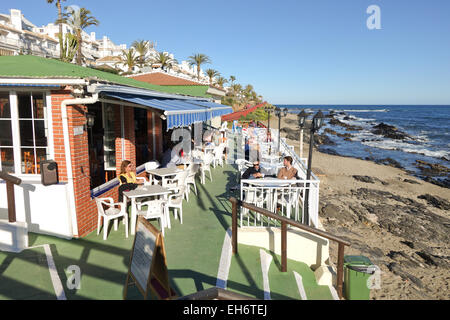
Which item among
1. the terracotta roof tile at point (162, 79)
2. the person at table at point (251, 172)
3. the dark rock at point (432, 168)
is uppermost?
the terracotta roof tile at point (162, 79)

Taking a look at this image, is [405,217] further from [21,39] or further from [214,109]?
[21,39]

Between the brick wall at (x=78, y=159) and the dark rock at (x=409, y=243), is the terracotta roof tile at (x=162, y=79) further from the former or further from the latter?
the brick wall at (x=78, y=159)

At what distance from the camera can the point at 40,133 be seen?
5574 millimetres

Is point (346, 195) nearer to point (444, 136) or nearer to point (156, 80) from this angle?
point (156, 80)

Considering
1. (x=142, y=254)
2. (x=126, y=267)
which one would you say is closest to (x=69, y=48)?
(x=126, y=267)

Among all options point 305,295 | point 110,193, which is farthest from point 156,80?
point 305,295

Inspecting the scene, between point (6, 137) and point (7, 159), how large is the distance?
440 millimetres

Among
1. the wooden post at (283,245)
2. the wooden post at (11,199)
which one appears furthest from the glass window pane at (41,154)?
the wooden post at (283,245)

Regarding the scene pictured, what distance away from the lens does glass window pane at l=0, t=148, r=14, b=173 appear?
5.76m

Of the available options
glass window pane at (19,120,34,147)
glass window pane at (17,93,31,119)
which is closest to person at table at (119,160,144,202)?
glass window pane at (19,120,34,147)

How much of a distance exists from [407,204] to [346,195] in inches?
96.1

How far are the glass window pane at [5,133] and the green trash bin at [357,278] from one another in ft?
19.7

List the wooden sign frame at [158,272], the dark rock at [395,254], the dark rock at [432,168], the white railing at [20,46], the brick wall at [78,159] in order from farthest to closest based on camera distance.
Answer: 1. the white railing at [20,46]
2. the dark rock at [432,168]
3. the dark rock at [395,254]
4. the brick wall at [78,159]
5. the wooden sign frame at [158,272]

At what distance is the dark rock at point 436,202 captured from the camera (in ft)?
44.6
